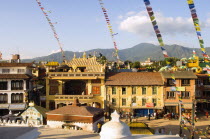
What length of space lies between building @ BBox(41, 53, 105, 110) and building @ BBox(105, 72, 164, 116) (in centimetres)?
168

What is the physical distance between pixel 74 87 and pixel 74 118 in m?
18.5

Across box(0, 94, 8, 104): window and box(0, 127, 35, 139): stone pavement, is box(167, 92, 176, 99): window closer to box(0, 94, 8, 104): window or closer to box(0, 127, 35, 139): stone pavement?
box(0, 94, 8, 104): window

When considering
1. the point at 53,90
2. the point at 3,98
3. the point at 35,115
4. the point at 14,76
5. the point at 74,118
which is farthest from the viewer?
the point at 53,90

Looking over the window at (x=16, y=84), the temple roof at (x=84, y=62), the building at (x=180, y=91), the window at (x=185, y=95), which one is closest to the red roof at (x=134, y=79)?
the building at (x=180, y=91)

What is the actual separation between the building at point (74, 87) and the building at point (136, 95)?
1.68 m

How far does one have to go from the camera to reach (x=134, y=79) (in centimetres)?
4384

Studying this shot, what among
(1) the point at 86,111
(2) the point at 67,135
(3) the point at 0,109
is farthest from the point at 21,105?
(2) the point at 67,135

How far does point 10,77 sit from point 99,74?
14166 millimetres

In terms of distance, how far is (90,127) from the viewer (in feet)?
88.1

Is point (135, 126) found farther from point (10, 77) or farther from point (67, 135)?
point (10, 77)

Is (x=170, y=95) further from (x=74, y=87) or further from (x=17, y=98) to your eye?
(x=17, y=98)

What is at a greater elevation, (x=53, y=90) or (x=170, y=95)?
(x=53, y=90)

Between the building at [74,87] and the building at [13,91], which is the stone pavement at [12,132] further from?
the building at [74,87]

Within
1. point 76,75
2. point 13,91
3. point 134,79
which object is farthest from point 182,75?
point 13,91
